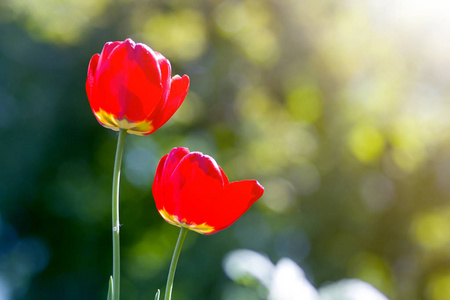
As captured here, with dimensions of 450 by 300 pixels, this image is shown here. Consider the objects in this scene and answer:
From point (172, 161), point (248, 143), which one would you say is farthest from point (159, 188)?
point (248, 143)

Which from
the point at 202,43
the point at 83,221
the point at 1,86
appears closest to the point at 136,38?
the point at 202,43

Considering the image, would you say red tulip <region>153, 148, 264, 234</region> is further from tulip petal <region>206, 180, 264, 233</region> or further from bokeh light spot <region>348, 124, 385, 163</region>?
bokeh light spot <region>348, 124, 385, 163</region>

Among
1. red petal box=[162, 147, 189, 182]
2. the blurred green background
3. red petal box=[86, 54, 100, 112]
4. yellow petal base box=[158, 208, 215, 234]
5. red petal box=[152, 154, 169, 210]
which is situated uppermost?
the blurred green background

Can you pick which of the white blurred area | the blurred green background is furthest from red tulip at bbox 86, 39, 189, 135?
the blurred green background

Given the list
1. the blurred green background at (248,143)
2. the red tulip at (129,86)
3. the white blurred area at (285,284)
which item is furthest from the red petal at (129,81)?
the blurred green background at (248,143)

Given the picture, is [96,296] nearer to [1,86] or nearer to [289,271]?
[1,86]

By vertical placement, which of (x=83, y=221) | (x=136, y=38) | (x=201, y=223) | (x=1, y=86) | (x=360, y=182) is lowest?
(x=201, y=223)

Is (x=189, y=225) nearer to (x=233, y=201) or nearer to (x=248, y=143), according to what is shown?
(x=233, y=201)

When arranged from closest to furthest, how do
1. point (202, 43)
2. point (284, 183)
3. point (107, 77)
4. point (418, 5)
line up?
point (107, 77)
point (418, 5)
point (284, 183)
point (202, 43)

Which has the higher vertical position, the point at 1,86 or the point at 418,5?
the point at 418,5
